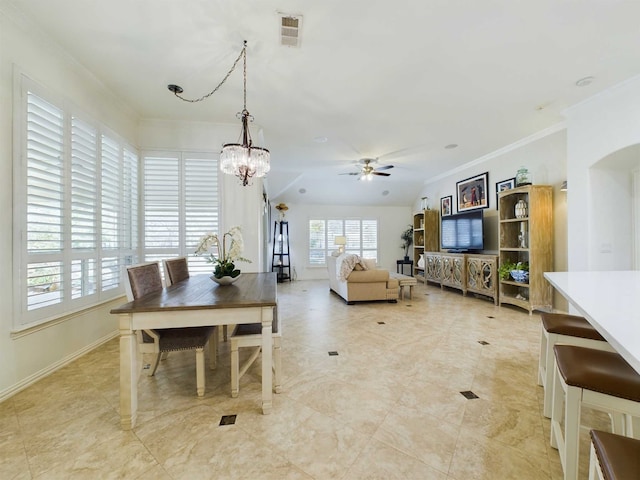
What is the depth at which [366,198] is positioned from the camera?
838 cm

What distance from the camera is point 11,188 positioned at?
2078 mm

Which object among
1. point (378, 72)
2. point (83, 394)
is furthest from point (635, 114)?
point (83, 394)

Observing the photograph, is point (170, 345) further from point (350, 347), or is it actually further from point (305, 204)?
point (305, 204)

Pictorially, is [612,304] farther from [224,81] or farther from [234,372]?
[224,81]

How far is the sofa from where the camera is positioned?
193 inches

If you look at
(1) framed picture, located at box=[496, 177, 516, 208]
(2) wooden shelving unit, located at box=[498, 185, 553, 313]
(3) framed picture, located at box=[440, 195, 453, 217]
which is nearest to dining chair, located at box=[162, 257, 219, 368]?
(2) wooden shelving unit, located at box=[498, 185, 553, 313]

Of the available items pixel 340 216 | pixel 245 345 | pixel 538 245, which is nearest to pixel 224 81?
pixel 245 345

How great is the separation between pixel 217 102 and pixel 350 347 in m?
3.26

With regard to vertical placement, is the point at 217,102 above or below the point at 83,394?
above

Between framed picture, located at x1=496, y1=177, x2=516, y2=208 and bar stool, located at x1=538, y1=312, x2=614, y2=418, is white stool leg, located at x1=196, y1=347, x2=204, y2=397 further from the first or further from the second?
framed picture, located at x1=496, y1=177, x2=516, y2=208

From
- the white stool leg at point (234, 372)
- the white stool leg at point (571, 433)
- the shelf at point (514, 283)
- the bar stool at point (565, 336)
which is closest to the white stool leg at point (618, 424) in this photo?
the bar stool at point (565, 336)

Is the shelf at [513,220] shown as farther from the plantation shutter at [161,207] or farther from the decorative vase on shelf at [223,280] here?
the plantation shutter at [161,207]

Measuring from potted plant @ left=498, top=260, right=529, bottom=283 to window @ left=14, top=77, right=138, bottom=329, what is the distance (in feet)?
18.5

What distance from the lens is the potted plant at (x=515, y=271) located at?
14.1 feet
